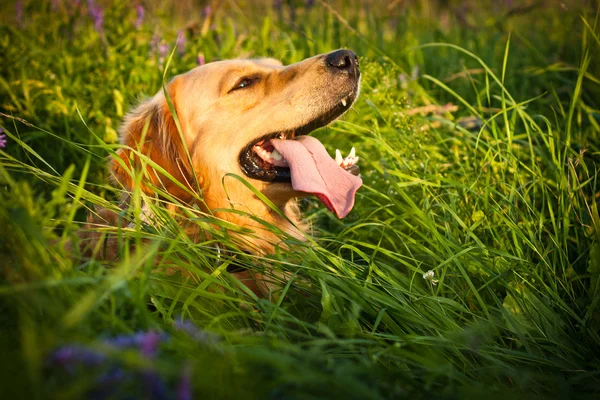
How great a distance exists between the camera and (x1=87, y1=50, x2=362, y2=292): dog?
274 cm

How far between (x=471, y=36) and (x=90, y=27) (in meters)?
3.43

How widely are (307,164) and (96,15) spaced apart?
8.90ft

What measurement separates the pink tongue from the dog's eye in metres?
0.32

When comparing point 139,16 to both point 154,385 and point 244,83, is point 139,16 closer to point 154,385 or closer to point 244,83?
point 244,83

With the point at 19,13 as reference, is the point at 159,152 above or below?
below

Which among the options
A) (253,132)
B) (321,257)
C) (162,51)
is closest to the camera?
(321,257)

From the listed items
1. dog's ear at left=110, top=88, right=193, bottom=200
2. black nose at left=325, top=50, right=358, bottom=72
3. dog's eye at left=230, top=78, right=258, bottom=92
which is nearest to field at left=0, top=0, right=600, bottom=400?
dog's ear at left=110, top=88, right=193, bottom=200

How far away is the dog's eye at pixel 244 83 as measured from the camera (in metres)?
2.91

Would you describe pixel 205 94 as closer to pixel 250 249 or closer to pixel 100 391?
pixel 250 249

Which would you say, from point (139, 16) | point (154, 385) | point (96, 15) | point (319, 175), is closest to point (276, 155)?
point (319, 175)

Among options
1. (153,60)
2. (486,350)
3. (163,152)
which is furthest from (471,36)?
(486,350)

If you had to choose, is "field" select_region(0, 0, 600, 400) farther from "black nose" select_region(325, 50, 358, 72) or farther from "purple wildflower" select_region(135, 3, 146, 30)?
"black nose" select_region(325, 50, 358, 72)

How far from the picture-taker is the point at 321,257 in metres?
2.38

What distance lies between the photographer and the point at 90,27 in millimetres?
4395
